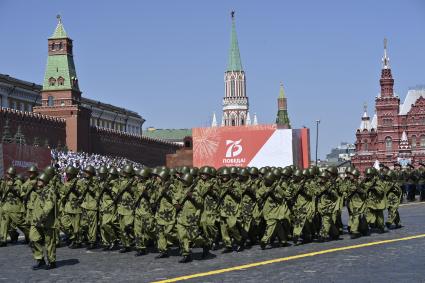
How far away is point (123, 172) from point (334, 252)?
4.47 metres

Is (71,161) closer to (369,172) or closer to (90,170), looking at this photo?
(90,170)

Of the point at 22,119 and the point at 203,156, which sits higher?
the point at 22,119

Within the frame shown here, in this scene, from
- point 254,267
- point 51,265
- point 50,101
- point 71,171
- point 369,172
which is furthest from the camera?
point 50,101

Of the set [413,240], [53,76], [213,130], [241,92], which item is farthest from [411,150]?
[241,92]

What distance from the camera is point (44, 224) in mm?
11664

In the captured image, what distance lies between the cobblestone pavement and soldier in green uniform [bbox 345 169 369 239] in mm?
633

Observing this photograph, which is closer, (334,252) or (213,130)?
(334,252)

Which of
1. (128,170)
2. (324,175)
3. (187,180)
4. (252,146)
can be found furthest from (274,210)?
(252,146)

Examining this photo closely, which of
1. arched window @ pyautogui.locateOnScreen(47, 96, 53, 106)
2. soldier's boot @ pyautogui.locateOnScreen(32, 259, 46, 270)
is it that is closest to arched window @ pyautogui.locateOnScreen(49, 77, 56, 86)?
arched window @ pyautogui.locateOnScreen(47, 96, 53, 106)

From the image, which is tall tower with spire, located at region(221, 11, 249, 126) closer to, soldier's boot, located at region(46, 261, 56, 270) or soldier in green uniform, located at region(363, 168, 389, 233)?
soldier in green uniform, located at region(363, 168, 389, 233)

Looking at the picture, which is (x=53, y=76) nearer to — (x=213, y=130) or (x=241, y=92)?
(x=213, y=130)

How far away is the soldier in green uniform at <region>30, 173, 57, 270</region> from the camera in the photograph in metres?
11.7

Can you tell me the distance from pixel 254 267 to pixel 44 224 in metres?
3.42

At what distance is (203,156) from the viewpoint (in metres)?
34.0
